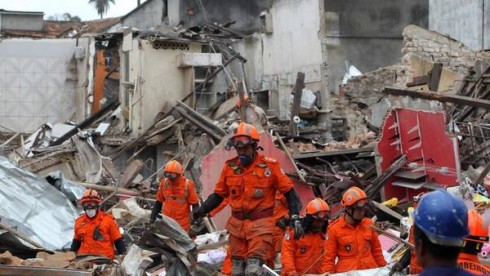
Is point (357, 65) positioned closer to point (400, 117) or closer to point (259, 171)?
point (400, 117)

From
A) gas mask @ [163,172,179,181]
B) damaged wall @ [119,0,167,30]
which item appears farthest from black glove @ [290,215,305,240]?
damaged wall @ [119,0,167,30]

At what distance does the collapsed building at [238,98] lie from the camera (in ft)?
43.3

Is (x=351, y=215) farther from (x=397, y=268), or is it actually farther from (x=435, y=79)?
(x=435, y=79)

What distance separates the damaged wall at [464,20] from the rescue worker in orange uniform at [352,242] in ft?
48.6

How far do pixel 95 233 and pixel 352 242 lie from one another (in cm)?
313

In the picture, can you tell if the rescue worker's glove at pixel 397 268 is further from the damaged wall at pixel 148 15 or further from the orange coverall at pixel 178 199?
the damaged wall at pixel 148 15

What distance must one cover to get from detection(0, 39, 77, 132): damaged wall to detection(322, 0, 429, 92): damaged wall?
7.82 meters

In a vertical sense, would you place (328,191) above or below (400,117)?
below

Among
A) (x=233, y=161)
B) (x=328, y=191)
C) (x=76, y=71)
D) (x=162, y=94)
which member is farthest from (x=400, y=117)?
(x=76, y=71)

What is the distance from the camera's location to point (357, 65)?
25625mm

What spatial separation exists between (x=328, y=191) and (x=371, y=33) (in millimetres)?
13823

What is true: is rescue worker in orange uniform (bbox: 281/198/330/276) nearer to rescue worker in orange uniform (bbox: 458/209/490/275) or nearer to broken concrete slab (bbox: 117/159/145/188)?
rescue worker in orange uniform (bbox: 458/209/490/275)

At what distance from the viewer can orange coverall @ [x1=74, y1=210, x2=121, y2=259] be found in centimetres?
928

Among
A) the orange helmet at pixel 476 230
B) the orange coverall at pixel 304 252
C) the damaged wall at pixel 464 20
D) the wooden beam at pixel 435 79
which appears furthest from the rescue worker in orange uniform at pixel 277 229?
the damaged wall at pixel 464 20
